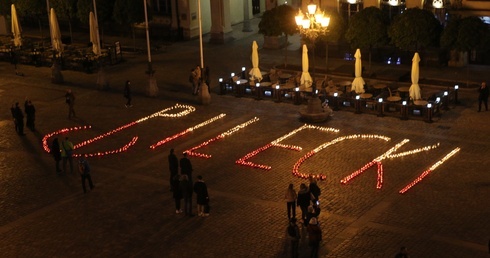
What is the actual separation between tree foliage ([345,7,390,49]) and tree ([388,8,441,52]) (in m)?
0.71

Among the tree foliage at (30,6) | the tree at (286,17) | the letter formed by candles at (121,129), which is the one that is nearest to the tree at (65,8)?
the tree foliage at (30,6)

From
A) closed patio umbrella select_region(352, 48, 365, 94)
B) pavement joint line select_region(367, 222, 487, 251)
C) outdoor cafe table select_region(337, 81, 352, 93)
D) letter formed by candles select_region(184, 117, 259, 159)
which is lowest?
pavement joint line select_region(367, 222, 487, 251)

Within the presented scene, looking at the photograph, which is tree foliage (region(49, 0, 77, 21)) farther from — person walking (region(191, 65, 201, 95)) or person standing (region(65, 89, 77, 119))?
person standing (region(65, 89, 77, 119))

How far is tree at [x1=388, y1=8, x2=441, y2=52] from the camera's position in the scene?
41159 millimetres

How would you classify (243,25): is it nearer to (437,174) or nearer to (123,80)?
(123,80)

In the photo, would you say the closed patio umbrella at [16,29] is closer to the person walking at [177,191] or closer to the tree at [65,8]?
the tree at [65,8]

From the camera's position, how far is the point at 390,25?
140ft

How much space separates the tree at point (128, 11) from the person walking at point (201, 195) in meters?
28.3

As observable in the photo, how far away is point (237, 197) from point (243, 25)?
3326 centimetres

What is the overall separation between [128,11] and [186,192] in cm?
2869

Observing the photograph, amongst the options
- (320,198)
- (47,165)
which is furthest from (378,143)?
(47,165)

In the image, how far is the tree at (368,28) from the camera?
4253 centimetres

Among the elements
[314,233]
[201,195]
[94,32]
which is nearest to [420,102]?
[201,195]

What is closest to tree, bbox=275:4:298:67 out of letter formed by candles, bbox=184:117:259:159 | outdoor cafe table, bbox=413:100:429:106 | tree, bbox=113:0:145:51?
letter formed by candles, bbox=184:117:259:159
